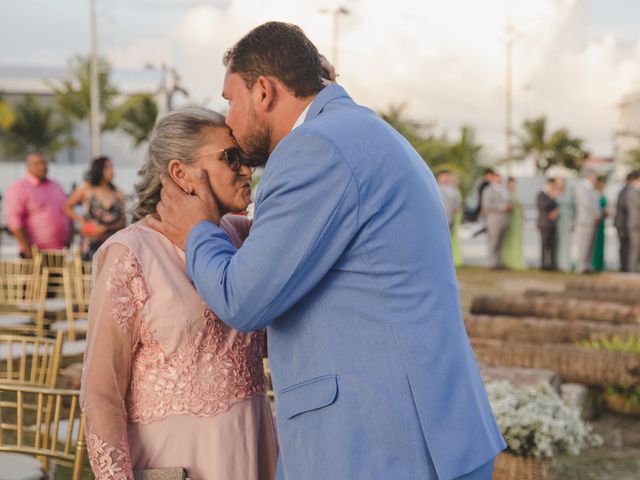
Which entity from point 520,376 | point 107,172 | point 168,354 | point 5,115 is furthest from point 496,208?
point 5,115

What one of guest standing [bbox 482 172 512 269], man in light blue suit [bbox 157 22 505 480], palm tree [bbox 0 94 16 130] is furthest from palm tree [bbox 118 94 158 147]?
man in light blue suit [bbox 157 22 505 480]

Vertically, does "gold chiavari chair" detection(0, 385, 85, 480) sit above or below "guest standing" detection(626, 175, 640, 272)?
below

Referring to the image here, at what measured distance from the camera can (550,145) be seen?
55.5 meters

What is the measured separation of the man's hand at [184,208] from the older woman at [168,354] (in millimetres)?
45

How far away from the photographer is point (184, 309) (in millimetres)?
2035

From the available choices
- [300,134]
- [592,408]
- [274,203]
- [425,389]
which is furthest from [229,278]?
[592,408]

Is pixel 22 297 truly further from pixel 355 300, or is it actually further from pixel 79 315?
pixel 355 300

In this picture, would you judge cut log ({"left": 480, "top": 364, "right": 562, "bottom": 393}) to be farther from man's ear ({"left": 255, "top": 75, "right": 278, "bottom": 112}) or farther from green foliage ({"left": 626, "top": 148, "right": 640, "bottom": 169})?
green foliage ({"left": 626, "top": 148, "right": 640, "bottom": 169})

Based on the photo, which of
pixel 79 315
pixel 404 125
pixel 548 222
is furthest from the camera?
pixel 404 125

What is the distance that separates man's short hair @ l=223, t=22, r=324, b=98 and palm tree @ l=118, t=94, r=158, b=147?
37177 millimetres

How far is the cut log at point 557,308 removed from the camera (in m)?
7.65

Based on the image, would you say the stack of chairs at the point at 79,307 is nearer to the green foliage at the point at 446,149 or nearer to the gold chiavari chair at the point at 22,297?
the gold chiavari chair at the point at 22,297

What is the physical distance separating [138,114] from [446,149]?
15.3 m

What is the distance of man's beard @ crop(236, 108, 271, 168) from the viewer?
1866 mm
